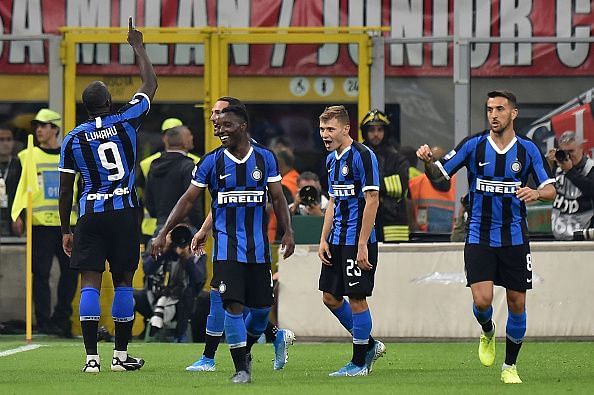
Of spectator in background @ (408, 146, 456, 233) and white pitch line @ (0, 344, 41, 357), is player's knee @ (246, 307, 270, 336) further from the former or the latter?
spectator in background @ (408, 146, 456, 233)

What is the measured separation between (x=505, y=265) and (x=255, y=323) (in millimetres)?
1769

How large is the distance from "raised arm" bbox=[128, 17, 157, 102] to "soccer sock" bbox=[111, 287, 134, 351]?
1495 millimetres

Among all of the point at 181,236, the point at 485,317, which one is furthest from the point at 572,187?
the point at 485,317

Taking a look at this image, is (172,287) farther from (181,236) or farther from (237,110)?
(237,110)

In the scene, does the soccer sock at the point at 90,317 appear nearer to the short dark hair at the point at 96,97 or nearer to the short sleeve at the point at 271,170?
the short dark hair at the point at 96,97

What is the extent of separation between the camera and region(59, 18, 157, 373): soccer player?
11250 millimetres

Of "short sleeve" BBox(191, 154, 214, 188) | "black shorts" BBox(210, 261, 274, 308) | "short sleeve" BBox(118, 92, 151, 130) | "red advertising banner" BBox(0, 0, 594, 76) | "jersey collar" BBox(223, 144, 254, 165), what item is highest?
"red advertising banner" BBox(0, 0, 594, 76)

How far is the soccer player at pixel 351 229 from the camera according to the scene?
1095 centimetres

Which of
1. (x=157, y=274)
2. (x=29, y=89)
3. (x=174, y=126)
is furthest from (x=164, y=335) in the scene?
(x=29, y=89)

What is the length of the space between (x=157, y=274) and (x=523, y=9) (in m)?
4.90

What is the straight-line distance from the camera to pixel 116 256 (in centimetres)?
1134

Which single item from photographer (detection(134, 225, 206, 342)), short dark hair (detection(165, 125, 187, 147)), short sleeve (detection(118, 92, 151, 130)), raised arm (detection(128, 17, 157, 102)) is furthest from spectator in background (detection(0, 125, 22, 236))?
short sleeve (detection(118, 92, 151, 130))

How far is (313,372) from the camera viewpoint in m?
11.4

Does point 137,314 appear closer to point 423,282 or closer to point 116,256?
point 423,282
